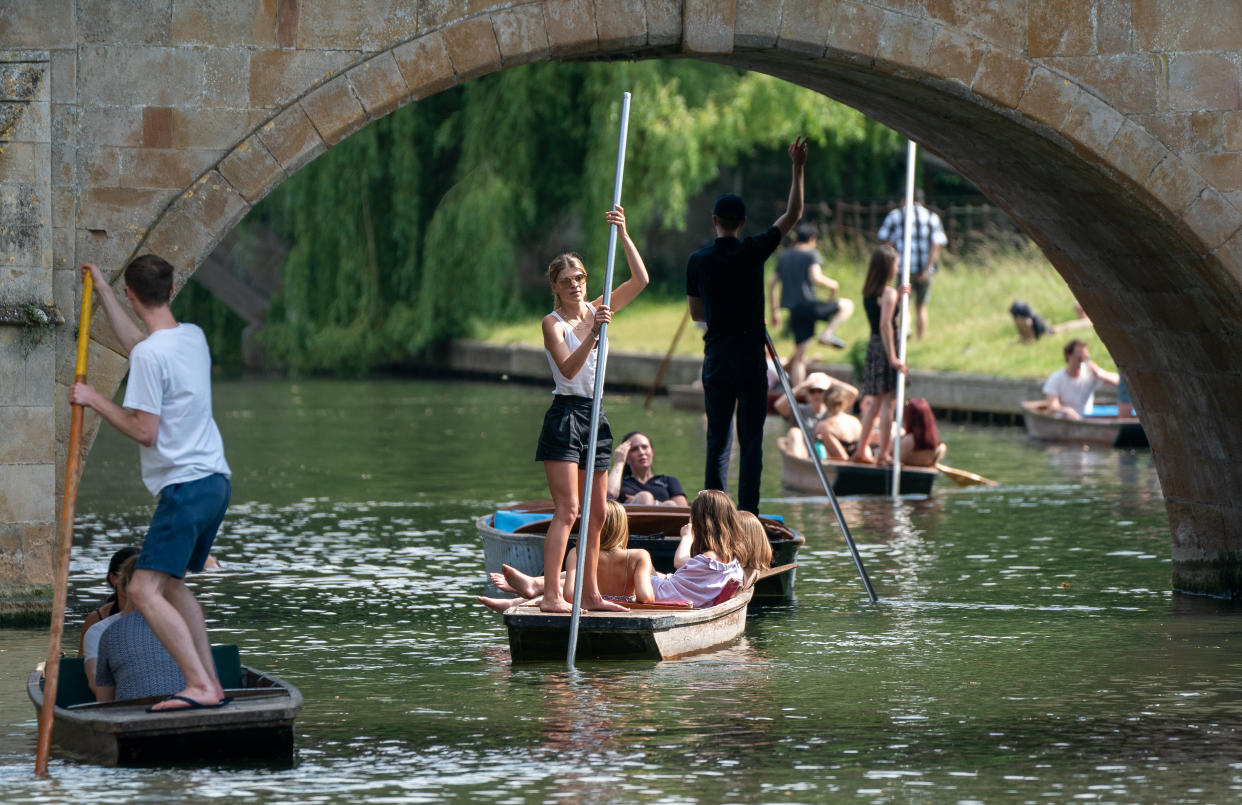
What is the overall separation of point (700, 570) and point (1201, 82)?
3.05 meters

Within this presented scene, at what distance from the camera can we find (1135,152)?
9.52 meters

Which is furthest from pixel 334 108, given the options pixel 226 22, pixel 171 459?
pixel 171 459

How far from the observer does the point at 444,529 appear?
45.0ft

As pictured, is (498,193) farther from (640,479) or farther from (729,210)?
(729,210)

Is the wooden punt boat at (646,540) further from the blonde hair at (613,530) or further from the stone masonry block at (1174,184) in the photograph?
the stone masonry block at (1174,184)

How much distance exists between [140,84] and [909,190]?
21.4ft

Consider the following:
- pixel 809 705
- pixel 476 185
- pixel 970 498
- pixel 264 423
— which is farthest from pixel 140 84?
pixel 476 185

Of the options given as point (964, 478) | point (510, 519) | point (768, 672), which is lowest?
point (768, 672)

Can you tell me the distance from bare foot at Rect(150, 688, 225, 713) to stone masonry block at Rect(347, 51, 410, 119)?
2987mm

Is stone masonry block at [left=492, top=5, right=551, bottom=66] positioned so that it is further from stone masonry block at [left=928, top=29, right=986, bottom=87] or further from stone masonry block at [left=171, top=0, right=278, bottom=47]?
stone masonry block at [left=928, top=29, right=986, bottom=87]

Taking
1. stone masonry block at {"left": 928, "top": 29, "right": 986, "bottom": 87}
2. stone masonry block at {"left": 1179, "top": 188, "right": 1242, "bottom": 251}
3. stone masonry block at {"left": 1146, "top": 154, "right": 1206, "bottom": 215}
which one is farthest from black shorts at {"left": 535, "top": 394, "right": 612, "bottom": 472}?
stone masonry block at {"left": 1179, "top": 188, "right": 1242, "bottom": 251}

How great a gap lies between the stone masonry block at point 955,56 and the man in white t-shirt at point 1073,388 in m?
10.2

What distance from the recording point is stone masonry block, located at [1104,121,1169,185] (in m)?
9.49

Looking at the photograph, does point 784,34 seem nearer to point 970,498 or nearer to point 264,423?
point 970,498
